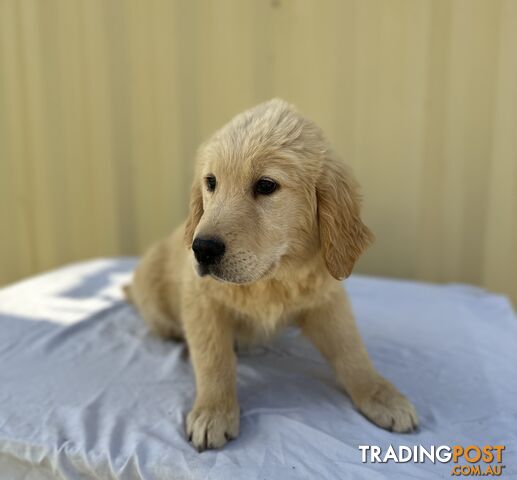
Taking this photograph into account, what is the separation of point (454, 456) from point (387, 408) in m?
0.25

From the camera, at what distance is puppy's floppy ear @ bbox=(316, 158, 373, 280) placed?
1629 millimetres

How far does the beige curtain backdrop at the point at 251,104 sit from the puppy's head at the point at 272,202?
196cm

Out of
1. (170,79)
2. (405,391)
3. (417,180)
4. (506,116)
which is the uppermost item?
(170,79)

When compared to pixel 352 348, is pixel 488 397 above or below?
below

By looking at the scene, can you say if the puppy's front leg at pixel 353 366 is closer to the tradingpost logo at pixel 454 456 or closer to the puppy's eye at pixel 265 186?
the tradingpost logo at pixel 454 456

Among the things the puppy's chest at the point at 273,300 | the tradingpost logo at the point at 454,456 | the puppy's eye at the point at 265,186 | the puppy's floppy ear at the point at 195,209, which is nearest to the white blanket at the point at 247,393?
the tradingpost logo at the point at 454,456

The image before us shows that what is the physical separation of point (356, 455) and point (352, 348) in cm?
44

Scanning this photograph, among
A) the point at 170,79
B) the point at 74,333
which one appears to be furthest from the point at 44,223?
the point at 74,333

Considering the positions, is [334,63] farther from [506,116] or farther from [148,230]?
[148,230]

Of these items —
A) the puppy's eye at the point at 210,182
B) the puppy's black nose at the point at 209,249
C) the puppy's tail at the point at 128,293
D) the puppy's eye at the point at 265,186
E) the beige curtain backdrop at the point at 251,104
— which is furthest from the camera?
the beige curtain backdrop at the point at 251,104

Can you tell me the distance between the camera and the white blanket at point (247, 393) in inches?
57.6

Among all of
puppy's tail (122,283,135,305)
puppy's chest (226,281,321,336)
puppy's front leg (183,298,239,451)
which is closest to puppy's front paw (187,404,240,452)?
puppy's front leg (183,298,239,451)

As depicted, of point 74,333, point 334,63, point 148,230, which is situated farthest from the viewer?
point 148,230

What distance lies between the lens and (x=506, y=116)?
10.8 ft
